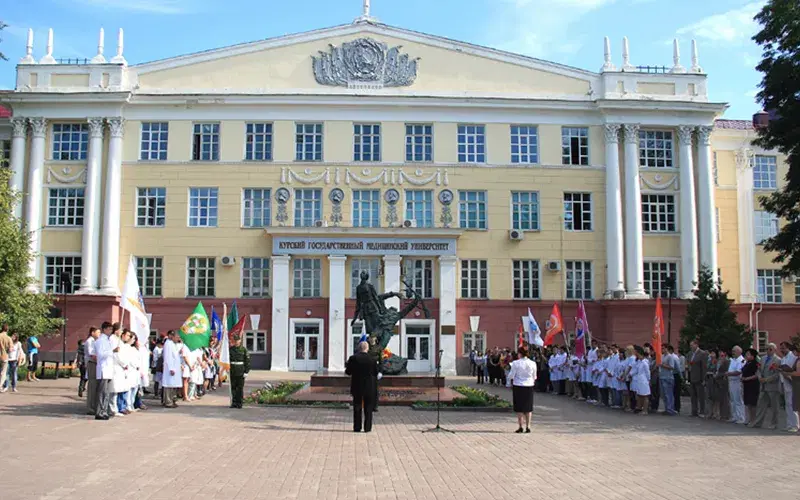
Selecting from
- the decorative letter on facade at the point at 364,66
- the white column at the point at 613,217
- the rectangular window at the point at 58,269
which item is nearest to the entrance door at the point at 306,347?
the rectangular window at the point at 58,269

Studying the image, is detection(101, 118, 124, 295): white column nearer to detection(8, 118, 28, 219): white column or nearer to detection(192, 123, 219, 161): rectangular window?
detection(192, 123, 219, 161): rectangular window

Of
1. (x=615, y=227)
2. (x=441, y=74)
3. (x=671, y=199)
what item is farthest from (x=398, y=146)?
(x=671, y=199)

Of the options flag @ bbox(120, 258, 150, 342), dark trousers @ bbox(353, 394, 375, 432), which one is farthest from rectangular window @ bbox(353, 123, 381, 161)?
dark trousers @ bbox(353, 394, 375, 432)

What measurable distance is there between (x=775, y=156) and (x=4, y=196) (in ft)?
122

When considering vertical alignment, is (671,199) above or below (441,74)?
below

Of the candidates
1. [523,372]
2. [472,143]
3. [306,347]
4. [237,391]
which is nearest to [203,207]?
[306,347]

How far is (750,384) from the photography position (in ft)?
58.7

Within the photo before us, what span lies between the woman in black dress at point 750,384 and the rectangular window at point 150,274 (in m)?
29.0

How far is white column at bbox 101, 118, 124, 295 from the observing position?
39.4 meters

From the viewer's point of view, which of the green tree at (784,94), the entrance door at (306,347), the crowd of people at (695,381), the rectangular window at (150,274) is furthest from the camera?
the rectangular window at (150,274)

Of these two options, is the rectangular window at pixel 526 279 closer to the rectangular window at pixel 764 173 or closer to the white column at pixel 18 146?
the rectangular window at pixel 764 173

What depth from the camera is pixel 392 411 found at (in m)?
20.3

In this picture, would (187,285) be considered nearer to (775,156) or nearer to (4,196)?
(4,196)

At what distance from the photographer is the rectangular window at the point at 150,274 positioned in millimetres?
40156
